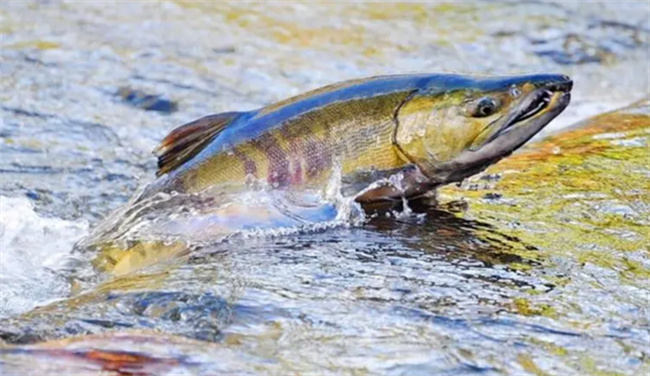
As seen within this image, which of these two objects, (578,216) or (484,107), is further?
(578,216)

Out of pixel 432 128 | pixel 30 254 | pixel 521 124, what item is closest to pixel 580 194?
pixel 521 124

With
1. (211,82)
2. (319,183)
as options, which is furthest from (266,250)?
(211,82)

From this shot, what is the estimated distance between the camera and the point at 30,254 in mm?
4855

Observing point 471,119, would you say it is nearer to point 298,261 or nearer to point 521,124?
point 521,124

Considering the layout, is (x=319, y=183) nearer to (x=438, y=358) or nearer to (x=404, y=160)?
(x=404, y=160)

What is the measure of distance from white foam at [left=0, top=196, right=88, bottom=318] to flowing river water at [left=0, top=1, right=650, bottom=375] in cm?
1

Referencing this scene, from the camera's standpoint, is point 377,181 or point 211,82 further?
point 211,82

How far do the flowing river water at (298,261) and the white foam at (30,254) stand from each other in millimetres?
14

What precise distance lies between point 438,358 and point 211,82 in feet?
19.3

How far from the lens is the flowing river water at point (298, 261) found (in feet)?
9.69

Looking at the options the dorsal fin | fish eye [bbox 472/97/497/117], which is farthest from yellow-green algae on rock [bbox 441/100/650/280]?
the dorsal fin

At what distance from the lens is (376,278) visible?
3.54 meters

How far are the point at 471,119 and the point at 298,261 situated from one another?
32.5 inches

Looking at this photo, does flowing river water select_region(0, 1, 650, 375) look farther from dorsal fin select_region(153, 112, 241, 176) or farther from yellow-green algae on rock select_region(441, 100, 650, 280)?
dorsal fin select_region(153, 112, 241, 176)
